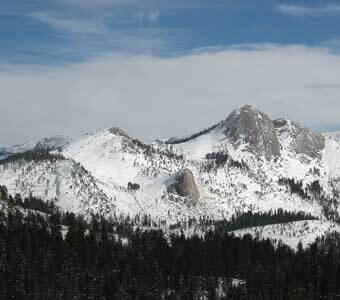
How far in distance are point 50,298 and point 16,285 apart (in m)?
10.9

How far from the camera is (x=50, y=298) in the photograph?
198250 millimetres

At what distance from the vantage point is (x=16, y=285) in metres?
196
